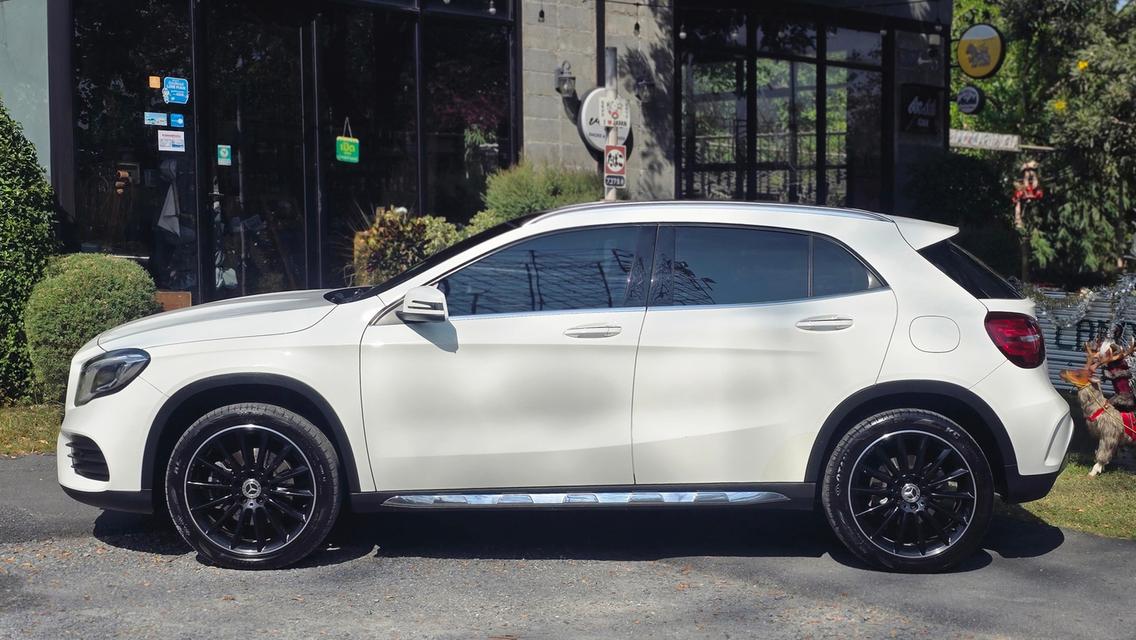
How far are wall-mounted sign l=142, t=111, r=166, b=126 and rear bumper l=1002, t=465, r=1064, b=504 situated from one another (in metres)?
8.94

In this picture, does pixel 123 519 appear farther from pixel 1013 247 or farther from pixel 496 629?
pixel 1013 247

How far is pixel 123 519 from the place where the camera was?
661cm

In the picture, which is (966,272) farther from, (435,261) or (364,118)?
(364,118)

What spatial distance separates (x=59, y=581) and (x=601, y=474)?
2.44 meters

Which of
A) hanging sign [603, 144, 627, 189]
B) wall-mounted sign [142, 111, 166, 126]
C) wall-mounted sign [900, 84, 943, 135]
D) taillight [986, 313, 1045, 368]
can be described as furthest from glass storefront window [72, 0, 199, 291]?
wall-mounted sign [900, 84, 943, 135]

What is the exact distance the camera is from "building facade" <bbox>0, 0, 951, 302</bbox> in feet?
37.6

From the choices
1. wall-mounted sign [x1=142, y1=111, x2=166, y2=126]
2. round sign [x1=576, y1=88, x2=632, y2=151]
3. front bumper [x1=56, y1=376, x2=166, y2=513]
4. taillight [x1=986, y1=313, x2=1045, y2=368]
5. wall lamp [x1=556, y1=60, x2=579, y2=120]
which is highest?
wall lamp [x1=556, y1=60, x2=579, y2=120]

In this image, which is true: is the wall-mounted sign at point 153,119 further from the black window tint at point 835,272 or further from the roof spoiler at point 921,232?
the roof spoiler at point 921,232

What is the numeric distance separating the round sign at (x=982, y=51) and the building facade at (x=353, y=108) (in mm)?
1691

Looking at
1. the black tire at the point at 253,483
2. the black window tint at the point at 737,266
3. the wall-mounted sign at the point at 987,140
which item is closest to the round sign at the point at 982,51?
the wall-mounted sign at the point at 987,140

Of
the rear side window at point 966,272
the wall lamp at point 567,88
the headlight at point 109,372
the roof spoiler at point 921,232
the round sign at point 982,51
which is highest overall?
the round sign at point 982,51

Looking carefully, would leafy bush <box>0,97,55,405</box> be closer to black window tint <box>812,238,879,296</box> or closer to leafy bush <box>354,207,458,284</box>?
leafy bush <box>354,207,458,284</box>

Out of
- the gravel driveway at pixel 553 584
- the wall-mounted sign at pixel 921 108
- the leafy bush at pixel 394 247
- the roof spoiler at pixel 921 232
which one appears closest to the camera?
the gravel driveway at pixel 553 584

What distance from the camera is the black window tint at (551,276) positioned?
5.68 metres
